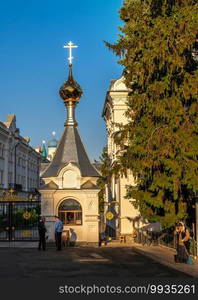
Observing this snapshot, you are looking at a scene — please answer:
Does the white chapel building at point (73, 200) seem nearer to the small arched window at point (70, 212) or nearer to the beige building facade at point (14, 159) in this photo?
the small arched window at point (70, 212)

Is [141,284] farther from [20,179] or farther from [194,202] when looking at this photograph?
[20,179]

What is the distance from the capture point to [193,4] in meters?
14.6

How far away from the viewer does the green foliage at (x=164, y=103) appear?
1360 cm

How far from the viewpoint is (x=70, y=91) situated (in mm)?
23484

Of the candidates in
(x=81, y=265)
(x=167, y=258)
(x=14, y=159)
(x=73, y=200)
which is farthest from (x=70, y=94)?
(x=14, y=159)

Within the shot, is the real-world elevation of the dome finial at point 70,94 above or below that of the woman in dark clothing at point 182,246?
above

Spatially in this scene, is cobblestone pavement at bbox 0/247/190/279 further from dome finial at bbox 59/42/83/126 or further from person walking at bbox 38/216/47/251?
dome finial at bbox 59/42/83/126

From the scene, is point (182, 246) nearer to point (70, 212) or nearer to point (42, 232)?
point (42, 232)

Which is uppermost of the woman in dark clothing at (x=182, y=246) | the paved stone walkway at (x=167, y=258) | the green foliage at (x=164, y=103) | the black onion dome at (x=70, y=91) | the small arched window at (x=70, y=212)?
the black onion dome at (x=70, y=91)

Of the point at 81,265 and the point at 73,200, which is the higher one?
the point at 73,200

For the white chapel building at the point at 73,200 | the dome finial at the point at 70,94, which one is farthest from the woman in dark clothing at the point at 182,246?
the dome finial at the point at 70,94

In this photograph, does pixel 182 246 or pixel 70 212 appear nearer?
pixel 182 246

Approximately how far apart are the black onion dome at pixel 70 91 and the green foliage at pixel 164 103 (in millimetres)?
7467

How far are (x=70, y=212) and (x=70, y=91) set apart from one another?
21.3 ft
